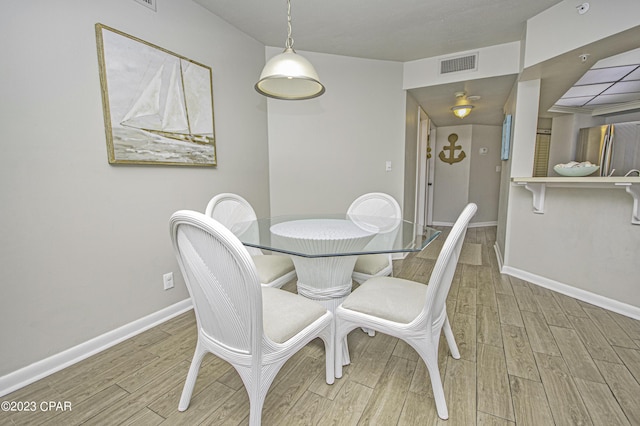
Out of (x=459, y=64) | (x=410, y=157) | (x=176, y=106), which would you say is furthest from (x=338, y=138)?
(x=176, y=106)

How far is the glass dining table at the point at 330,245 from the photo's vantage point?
130 cm

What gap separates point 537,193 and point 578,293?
92 centimetres

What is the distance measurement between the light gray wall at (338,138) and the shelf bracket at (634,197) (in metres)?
1.90

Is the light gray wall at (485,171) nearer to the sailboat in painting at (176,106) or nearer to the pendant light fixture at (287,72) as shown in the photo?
the pendant light fixture at (287,72)

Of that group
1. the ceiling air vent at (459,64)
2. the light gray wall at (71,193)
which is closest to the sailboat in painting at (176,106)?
the light gray wall at (71,193)

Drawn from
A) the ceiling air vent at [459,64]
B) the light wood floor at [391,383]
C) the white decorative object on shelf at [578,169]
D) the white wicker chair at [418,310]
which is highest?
the ceiling air vent at [459,64]

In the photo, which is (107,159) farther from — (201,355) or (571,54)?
(571,54)

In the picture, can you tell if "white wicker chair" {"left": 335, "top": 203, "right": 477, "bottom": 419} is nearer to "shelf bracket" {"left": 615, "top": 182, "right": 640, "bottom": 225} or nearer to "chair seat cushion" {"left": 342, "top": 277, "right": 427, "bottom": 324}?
"chair seat cushion" {"left": 342, "top": 277, "right": 427, "bottom": 324}

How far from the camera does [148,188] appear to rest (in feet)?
6.15

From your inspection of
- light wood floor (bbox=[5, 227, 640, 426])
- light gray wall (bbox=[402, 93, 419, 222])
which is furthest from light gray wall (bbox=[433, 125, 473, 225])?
light wood floor (bbox=[5, 227, 640, 426])

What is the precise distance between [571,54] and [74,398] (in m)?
3.79

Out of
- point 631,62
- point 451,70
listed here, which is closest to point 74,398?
point 451,70

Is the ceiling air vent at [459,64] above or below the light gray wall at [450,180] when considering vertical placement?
above

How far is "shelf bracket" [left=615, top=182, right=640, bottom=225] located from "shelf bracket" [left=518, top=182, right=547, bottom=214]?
2.06 feet
